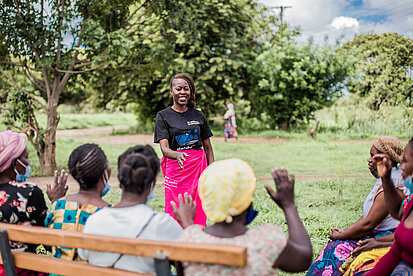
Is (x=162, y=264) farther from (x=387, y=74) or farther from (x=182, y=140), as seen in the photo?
(x=387, y=74)

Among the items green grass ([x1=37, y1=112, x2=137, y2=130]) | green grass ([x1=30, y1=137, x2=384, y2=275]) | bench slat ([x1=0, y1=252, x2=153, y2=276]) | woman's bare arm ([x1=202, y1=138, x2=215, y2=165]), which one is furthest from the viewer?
green grass ([x1=37, y1=112, x2=137, y2=130])

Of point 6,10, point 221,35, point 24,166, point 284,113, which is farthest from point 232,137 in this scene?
point 24,166

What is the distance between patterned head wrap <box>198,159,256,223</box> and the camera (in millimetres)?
1759

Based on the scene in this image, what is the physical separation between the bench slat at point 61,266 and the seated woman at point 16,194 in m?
0.21

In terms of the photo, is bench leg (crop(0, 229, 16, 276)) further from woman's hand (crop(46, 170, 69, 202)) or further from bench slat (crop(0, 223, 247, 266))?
woman's hand (crop(46, 170, 69, 202))

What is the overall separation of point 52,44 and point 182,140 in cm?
619

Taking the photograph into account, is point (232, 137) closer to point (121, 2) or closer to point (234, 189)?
point (121, 2)

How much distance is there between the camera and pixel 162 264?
1704 millimetres

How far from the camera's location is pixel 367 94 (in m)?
20.8

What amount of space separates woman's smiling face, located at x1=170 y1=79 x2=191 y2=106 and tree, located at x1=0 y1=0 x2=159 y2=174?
4.69 m

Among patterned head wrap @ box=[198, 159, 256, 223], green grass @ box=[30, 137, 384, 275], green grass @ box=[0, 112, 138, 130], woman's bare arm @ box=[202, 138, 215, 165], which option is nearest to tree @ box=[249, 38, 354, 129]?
green grass @ box=[30, 137, 384, 275]

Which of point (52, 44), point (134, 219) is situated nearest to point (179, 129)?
point (134, 219)

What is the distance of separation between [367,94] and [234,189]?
819 inches

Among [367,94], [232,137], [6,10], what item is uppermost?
[6,10]
